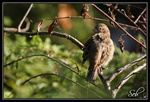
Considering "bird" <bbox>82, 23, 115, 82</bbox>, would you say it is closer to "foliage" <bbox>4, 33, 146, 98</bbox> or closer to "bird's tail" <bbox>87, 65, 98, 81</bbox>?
"bird's tail" <bbox>87, 65, 98, 81</bbox>

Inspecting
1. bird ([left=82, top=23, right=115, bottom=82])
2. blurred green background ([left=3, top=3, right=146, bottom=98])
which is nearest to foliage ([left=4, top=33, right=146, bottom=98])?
blurred green background ([left=3, top=3, right=146, bottom=98])

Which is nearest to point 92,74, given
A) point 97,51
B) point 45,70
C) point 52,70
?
point 97,51

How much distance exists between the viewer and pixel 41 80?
18.2 feet

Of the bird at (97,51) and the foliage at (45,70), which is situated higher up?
the bird at (97,51)

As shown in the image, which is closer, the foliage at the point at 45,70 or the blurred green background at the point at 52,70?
the blurred green background at the point at 52,70

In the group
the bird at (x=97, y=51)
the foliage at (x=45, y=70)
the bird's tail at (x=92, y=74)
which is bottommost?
the foliage at (x=45, y=70)

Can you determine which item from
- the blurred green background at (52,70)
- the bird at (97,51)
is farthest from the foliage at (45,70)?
the bird at (97,51)

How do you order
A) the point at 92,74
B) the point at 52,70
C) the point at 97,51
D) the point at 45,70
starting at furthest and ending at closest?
the point at 45,70 → the point at 52,70 → the point at 97,51 → the point at 92,74

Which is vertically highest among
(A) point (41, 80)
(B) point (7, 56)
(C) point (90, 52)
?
(C) point (90, 52)

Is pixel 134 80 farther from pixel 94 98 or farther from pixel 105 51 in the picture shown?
pixel 94 98

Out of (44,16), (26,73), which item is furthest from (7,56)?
(44,16)

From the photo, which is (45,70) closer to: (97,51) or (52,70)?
(52,70)

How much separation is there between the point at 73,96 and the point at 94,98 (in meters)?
0.38

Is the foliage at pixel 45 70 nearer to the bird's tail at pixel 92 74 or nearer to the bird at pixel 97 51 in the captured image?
the bird's tail at pixel 92 74
